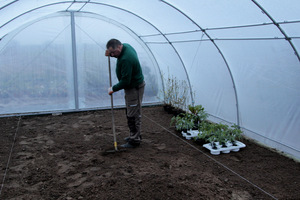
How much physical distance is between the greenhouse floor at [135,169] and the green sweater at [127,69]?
1.19m

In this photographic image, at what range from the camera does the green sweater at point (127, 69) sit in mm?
4285

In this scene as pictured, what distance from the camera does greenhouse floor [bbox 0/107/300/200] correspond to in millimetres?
3318

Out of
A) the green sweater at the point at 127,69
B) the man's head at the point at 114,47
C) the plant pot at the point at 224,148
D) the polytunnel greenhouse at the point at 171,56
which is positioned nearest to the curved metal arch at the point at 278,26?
the polytunnel greenhouse at the point at 171,56

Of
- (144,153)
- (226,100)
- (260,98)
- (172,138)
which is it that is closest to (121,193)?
(144,153)

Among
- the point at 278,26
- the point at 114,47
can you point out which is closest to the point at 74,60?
the point at 114,47

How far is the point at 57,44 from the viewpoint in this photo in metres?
7.43

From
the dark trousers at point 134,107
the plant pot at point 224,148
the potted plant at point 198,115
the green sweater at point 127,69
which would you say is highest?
the green sweater at point 127,69

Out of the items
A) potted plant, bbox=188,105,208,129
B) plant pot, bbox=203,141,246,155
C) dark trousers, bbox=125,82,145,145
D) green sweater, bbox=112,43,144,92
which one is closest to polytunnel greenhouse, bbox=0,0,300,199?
potted plant, bbox=188,105,208,129

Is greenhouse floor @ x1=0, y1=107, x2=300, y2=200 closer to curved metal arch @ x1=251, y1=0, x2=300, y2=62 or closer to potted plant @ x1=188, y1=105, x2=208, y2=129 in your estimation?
potted plant @ x1=188, y1=105, x2=208, y2=129

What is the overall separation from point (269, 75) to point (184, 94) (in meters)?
3.04

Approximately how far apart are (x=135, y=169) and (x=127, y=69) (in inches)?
61.3

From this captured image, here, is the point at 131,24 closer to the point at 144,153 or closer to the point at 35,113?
the point at 35,113

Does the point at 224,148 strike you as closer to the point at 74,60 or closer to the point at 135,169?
the point at 135,169

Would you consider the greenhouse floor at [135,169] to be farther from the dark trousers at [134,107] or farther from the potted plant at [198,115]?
the potted plant at [198,115]
